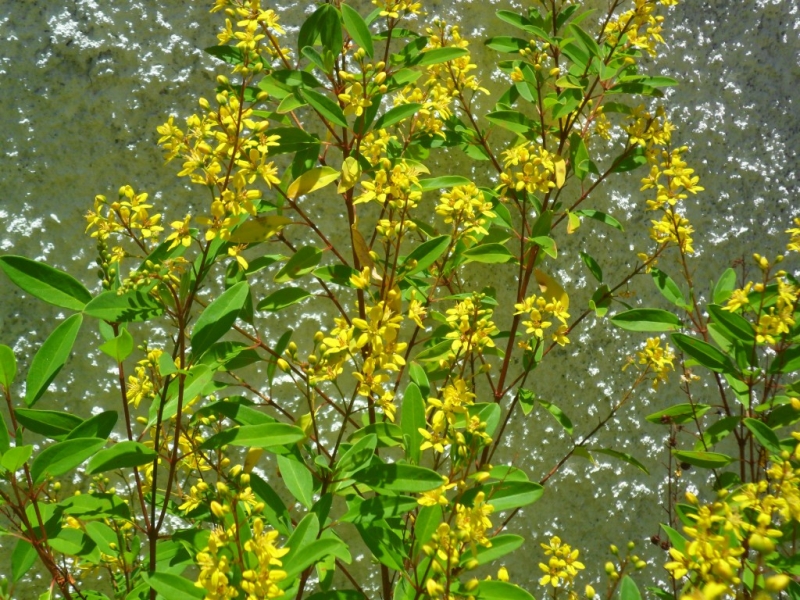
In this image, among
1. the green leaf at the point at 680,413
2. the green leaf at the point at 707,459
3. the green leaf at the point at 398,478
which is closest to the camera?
the green leaf at the point at 398,478

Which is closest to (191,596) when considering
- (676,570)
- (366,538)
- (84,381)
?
(366,538)

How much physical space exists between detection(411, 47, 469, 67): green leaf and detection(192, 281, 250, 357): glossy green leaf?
57 cm

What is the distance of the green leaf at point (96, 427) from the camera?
1.03m

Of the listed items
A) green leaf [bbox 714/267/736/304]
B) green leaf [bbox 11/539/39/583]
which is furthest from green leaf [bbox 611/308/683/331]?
green leaf [bbox 11/539/39/583]

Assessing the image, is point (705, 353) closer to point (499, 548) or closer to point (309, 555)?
point (499, 548)

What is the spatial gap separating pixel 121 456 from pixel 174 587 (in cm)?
20

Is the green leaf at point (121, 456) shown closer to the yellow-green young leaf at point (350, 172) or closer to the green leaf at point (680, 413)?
the yellow-green young leaf at point (350, 172)

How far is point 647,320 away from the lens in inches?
57.7

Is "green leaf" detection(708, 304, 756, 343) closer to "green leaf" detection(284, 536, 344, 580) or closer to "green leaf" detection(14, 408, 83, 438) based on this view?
"green leaf" detection(284, 536, 344, 580)

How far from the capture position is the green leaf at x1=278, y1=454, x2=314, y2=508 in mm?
1042

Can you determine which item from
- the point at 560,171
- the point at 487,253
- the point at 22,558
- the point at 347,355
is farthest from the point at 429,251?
the point at 22,558

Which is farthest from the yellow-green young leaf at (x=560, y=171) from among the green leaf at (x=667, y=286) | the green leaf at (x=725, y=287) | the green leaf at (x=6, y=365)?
the green leaf at (x=6, y=365)

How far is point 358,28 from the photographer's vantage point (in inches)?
48.0

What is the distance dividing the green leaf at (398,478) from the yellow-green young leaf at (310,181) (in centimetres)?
50
